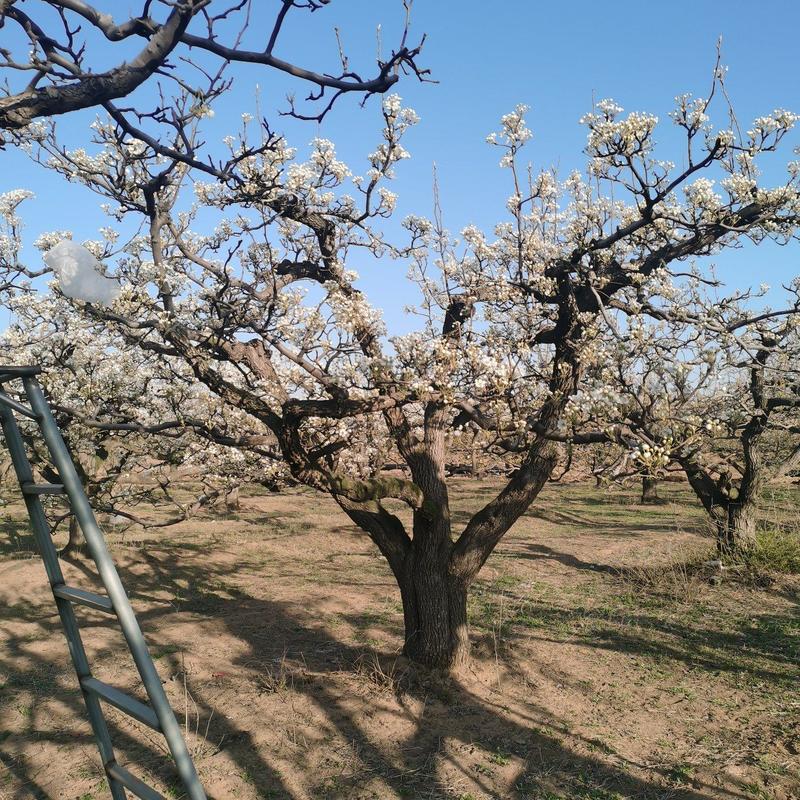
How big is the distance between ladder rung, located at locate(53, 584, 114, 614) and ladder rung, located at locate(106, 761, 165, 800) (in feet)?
1.81

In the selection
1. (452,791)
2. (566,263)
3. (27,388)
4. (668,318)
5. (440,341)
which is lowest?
(452,791)

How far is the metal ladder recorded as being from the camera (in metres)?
1.93

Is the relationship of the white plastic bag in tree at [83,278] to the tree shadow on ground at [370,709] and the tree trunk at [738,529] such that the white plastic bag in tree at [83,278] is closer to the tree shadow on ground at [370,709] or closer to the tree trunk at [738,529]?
the tree shadow on ground at [370,709]

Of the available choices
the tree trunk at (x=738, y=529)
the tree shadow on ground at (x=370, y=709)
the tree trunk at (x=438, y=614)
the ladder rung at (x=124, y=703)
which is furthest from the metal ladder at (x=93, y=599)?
the tree trunk at (x=738, y=529)

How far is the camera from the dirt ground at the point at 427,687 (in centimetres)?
536

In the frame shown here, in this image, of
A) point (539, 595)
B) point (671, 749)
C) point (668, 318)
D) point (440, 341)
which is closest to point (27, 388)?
point (440, 341)

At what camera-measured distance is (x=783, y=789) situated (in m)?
5.02

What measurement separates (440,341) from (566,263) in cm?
194

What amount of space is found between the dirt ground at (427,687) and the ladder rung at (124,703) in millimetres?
3379

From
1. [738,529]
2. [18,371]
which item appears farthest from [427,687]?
[738,529]

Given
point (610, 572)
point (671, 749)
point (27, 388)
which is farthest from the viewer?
point (610, 572)

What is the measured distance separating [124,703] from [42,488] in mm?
733

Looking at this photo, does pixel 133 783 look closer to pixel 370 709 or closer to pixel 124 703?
pixel 124 703

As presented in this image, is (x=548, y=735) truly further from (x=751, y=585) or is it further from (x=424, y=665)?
(x=751, y=585)
